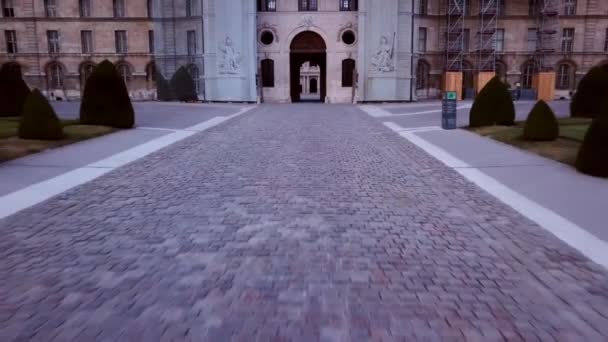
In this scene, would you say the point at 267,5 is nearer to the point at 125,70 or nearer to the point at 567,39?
the point at 125,70

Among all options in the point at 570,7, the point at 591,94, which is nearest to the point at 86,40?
the point at 591,94

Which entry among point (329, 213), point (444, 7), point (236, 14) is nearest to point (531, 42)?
point (444, 7)

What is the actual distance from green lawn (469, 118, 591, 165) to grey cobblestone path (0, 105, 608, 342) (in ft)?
14.0

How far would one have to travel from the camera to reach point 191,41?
145ft

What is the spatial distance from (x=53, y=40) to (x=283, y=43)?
→ 2393 centimetres

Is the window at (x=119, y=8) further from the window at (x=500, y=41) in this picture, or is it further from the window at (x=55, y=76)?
the window at (x=500, y=41)

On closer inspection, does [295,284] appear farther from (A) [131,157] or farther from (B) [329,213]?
(A) [131,157]

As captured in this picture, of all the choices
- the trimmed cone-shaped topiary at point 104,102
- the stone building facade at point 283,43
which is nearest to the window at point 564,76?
the stone building facade at point 283,43

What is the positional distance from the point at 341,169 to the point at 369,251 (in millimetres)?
5235

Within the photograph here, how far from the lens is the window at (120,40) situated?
160ft

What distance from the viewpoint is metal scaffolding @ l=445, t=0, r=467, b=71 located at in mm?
44719

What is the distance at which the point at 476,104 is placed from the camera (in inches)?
735

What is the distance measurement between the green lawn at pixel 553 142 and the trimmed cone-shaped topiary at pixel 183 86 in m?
27.4

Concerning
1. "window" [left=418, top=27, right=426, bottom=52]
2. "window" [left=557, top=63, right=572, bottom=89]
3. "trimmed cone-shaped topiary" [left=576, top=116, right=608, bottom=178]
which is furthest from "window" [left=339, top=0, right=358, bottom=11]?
"trimmed cone-shaped topiary" [left=576, top=116, right=608, bottom=178]
